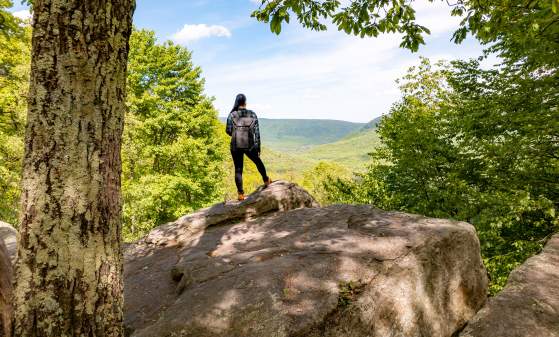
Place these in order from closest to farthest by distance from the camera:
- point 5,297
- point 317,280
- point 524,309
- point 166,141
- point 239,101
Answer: point 5,297 < point 317,280 < point 524,309 < point 239,101 < point 166,141

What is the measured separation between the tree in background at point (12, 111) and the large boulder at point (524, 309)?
1962cm

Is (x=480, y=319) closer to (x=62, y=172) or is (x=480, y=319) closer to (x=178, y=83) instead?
(x=62, y=172)

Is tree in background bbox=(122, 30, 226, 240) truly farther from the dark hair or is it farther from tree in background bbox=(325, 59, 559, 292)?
the dark hair

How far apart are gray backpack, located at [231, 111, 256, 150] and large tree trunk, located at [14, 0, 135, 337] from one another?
234 inches

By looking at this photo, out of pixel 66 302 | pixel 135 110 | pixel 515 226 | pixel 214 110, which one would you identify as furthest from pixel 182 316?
pixel 214 110

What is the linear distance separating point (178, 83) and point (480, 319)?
2353 centimetres

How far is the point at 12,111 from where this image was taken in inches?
765

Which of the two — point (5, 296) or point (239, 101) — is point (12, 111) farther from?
point (5, 296)

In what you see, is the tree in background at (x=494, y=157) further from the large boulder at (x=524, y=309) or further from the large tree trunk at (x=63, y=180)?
the large tree trunk at (x=63, y=180)

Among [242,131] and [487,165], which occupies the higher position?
[242,131]

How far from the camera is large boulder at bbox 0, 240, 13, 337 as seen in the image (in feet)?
10.8

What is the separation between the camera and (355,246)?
18.6 feet

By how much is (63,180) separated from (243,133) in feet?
20.3

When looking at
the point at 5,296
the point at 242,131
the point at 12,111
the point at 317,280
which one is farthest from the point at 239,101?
the point at 12,111
